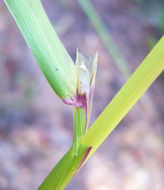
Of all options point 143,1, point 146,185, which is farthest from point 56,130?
point 143,1

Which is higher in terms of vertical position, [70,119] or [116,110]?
[116,110]

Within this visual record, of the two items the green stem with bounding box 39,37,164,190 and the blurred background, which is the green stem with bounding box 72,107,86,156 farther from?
the blurred background

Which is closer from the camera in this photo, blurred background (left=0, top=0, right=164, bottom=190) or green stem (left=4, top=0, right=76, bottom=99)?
green stem (left=4, top=0, right=76, bottom=99)

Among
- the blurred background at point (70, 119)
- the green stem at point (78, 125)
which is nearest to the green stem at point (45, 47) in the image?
the green stem at point (78, 125)

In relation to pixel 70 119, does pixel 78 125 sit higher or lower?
higher

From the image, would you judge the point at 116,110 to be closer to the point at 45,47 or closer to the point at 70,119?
the point at 45,47

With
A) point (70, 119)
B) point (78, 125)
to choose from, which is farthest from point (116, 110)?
point (70, 119)

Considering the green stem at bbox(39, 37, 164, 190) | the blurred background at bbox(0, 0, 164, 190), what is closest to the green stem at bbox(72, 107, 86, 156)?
the green stem at bbox(39, 37, 164, 190)

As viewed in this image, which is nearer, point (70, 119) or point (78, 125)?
point (78, 125)

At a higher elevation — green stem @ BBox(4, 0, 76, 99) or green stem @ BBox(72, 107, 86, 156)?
green stem @ BBox(4, 0, 76, 99)
